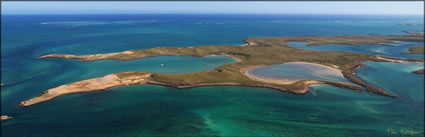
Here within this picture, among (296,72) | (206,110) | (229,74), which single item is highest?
(296,72)

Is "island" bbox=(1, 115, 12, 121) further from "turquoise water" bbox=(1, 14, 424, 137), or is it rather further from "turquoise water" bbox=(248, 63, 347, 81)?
"turquoise water" bbox=(248, 63, 347, 81)

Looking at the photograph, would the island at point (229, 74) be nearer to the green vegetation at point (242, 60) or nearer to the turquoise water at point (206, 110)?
the green vegetation at point (242, 60)

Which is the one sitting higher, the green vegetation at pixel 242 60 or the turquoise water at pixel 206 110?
the green vegetation at pixel 242 60

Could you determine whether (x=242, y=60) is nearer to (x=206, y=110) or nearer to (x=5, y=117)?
(x=206, y=110)

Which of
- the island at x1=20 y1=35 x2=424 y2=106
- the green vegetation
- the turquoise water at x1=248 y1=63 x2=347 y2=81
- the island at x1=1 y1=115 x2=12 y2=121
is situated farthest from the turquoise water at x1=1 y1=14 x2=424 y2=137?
the turquoise water at x1=248 y1=63 x2=347 y2=81

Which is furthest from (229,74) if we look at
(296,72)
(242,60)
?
(296,72)

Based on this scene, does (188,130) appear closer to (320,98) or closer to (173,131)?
(173,131)

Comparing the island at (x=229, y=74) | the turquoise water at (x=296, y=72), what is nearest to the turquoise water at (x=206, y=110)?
the island at (x=229, y=74)

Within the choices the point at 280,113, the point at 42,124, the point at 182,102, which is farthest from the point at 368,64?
the point at 42,124

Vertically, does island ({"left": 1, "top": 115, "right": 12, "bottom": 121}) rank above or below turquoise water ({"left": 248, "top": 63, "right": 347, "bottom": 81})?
below

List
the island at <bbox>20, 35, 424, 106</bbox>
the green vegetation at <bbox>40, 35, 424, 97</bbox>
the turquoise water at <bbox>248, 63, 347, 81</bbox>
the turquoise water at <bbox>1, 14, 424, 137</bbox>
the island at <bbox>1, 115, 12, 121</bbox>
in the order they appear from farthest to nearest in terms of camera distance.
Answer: the turquoise water at <bbox>248, 63, 347, 81</bbox> → the green vegetation at <bbox>40, 35, 424, 97</bbox> → the island at <bbox>20, 35, 424, 106</bbox> → the island at <bbox>1, 115, 12, 121</bbox> → the turquoise water at <bbox>1, 14, 424, 137</bbox>
